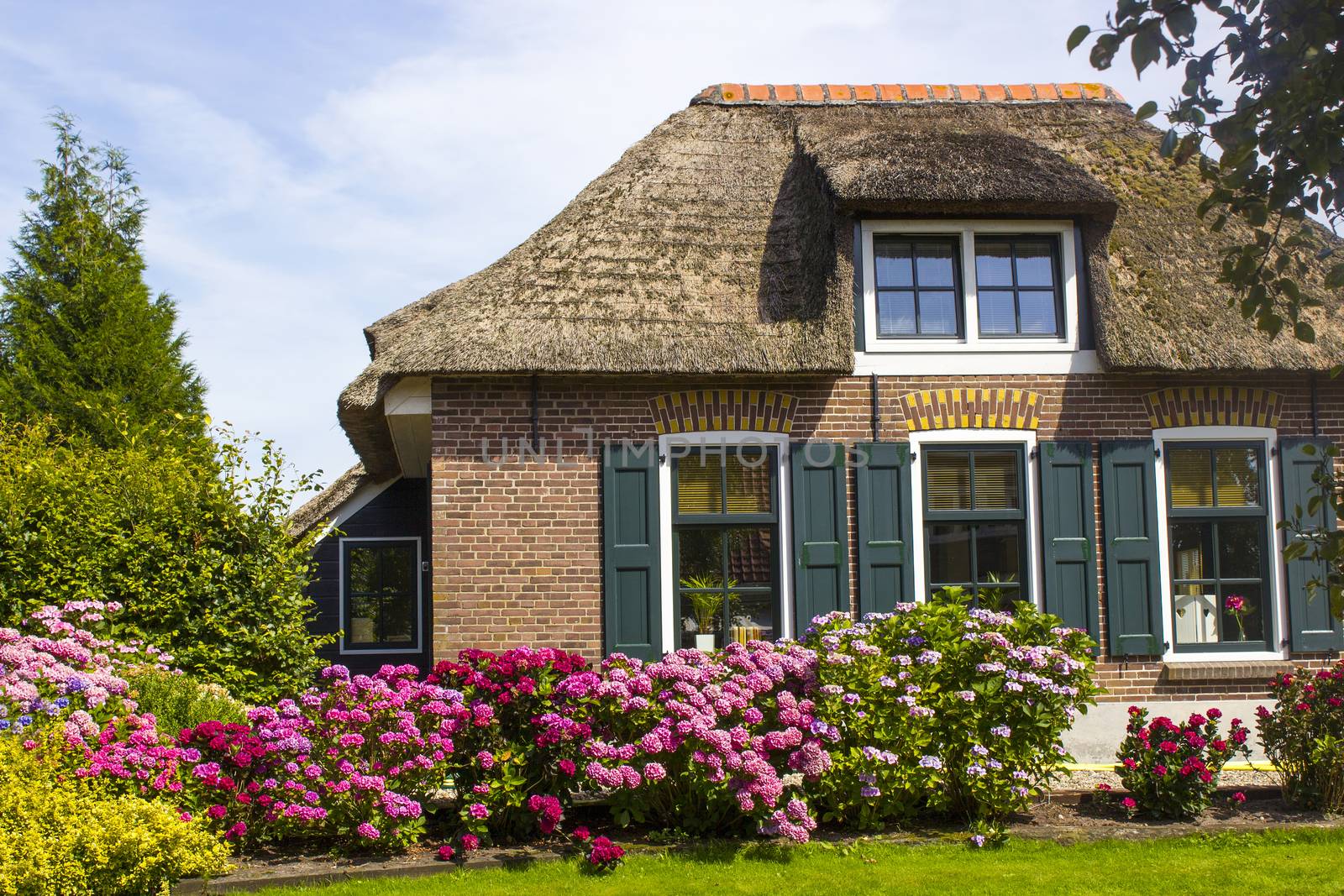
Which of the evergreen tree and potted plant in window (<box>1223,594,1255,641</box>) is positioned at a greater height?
the evergreen tree

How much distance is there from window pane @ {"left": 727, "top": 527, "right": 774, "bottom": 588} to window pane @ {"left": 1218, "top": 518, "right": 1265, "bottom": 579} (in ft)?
11.6

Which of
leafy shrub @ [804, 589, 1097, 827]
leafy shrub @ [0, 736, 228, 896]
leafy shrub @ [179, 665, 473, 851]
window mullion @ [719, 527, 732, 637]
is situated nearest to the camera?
leafy shrub @ [0, 736, 228, 896]

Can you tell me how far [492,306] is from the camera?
8.43m

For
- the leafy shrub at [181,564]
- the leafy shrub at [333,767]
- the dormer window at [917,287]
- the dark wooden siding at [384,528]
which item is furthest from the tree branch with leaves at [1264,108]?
the dark wooden siding at [384,528]

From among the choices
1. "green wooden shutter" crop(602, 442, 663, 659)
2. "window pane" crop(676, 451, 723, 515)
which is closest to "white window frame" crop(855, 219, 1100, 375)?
"window pane" crop(676, 451, 723, 515)

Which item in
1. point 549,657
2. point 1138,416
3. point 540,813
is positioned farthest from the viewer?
point 1138,416

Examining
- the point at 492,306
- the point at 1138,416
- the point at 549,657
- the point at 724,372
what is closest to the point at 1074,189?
the point at 1138,416

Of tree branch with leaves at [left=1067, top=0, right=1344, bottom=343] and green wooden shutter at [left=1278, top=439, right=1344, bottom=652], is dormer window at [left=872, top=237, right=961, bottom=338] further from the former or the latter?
tree branch with leaves at [left=1067, top=0, right=1344, bottom=343]

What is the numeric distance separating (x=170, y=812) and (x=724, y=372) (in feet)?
15.0

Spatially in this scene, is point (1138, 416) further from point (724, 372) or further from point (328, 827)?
point (328, 827)

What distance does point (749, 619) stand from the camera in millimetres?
8414

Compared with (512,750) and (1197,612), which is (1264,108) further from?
(1197,612)

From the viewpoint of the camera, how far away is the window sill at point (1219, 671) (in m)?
8.41

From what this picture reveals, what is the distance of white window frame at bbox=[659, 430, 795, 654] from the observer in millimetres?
8283
